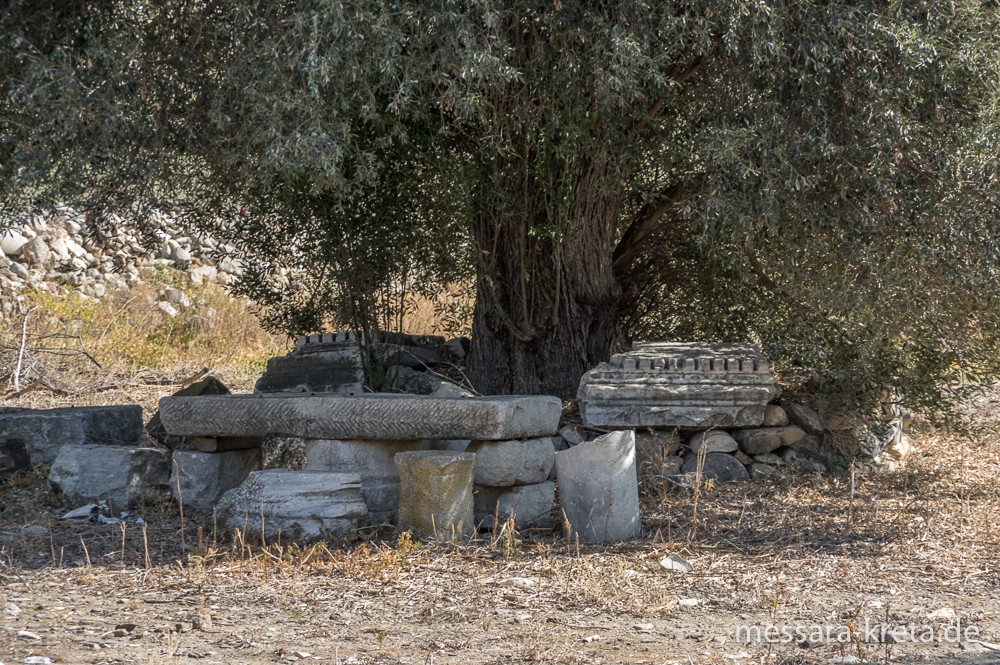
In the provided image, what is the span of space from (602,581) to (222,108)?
10.6 feet

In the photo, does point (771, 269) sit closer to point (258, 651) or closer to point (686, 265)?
point (686, 265)

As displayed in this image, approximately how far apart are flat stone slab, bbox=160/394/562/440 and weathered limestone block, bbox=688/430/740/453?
1.50m

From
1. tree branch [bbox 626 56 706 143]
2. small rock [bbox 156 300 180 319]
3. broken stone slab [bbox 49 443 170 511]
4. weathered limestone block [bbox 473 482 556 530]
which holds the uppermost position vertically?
tree branch [bbox 626 56 706 143]

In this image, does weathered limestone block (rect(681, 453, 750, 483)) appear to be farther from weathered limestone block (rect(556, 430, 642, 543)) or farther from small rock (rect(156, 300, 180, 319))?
small rock (rect(156, 300, 180, 319))

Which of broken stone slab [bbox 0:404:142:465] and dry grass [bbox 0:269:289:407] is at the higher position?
dry grass [bbox 0:269:289:407]

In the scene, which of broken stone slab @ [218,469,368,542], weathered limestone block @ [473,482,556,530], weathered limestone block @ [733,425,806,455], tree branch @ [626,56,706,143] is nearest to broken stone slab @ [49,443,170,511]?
broken stone slab @ [218,469,368,542]

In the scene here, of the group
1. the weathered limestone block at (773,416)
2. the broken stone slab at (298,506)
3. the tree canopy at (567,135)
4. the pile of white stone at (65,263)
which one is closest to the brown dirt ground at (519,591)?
the broken stone slab at (298,506)

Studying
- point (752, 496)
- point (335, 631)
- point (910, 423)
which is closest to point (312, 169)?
point (335, 631)

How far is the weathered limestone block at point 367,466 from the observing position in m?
5.78

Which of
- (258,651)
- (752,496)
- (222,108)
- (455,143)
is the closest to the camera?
(258,651)

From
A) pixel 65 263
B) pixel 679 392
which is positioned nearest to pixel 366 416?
pixel 679 392

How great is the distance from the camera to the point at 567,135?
627cm

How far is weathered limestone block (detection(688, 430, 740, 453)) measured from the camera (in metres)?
7.02

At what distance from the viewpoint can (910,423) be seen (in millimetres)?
8438
